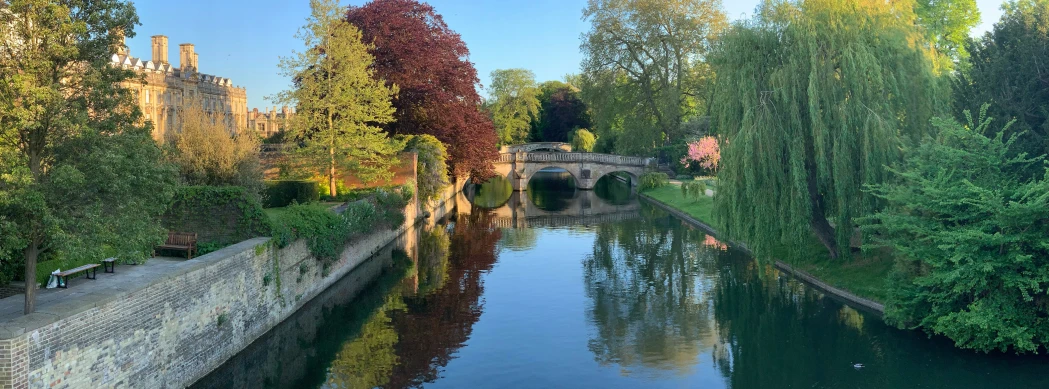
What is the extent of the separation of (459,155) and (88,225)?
3580cm

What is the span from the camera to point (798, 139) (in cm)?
2161

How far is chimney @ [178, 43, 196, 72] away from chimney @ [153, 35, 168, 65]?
1.15 meters

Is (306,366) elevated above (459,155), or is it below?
below

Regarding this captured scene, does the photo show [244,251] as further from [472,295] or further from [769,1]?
[769,1]

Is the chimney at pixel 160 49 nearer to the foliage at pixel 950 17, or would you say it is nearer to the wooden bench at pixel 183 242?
the wooden bench at pixel 183 242

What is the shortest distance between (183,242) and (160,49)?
4762cm

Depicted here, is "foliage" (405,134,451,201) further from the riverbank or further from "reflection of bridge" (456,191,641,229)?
the riverbank

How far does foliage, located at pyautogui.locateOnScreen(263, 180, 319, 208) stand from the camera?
95.7 feet

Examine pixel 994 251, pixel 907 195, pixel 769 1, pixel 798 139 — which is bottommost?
pixel 994 251

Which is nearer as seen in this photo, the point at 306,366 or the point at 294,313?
the point at 306,366

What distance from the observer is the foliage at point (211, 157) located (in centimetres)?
2522

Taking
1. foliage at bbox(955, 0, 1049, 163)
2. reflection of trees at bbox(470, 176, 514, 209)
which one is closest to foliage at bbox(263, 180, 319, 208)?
foliage at bbox(955, 0, 1049, 163)

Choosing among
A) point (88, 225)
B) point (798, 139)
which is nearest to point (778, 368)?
point (798, 139)

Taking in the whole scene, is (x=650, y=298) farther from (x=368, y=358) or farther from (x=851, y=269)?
(x=368, y=358)
